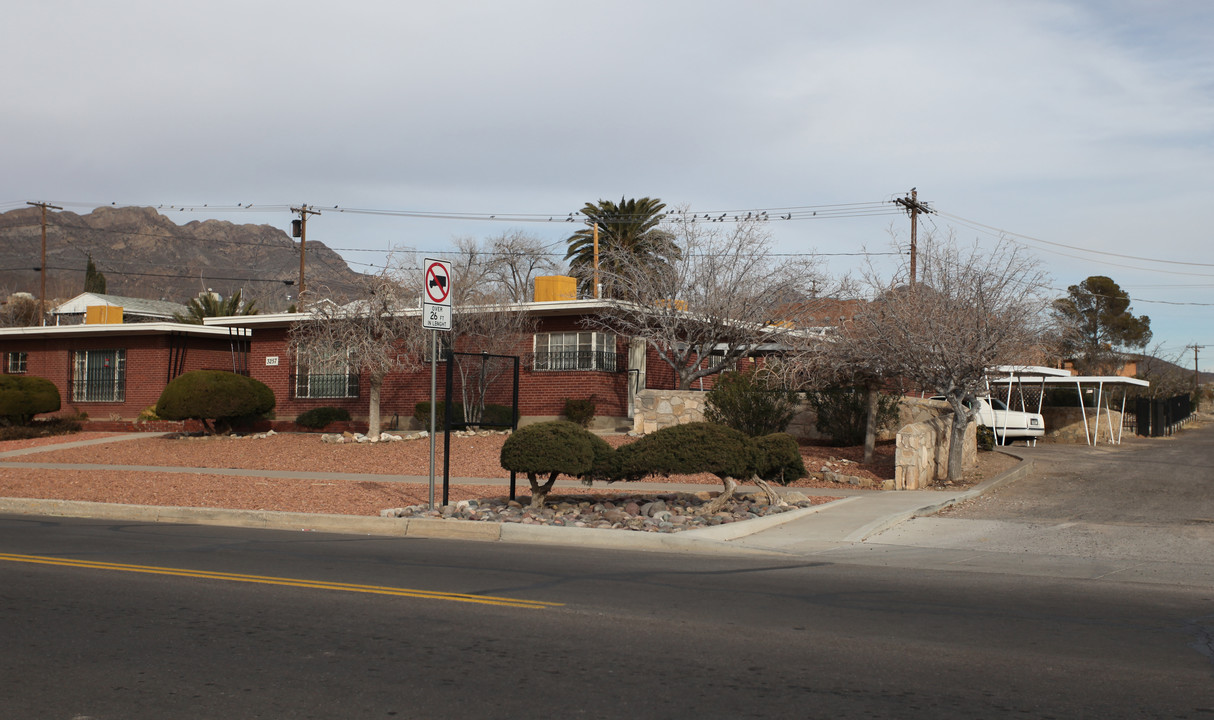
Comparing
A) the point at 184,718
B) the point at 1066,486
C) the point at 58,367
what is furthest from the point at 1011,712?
the point at 58,367

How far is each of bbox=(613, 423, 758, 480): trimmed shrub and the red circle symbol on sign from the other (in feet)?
10.2

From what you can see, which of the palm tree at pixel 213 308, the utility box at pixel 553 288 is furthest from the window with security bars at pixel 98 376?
the utility box at pixel 553 288

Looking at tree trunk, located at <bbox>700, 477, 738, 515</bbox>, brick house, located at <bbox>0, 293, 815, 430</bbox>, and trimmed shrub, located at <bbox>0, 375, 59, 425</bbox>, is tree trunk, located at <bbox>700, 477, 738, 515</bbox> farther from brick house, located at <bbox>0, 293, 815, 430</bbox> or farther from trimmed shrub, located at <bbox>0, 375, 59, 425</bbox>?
trimmed shrub, located at <bbox>0, 375, 59, 425</bbox>

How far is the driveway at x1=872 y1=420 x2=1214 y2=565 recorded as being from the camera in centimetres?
1126

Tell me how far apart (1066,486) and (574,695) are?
46.7ft

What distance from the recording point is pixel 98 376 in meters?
36.1

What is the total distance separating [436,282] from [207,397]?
55.9 ft

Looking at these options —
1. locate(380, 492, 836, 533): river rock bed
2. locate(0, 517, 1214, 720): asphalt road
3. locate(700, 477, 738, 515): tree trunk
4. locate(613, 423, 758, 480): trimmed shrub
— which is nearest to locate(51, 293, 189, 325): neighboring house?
locate(380, 492, 836, 533): river rock bed

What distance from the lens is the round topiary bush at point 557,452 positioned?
13.1 m

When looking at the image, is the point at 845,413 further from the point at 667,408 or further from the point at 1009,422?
the point at 1009,422

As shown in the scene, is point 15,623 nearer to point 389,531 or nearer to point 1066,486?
point 389,531

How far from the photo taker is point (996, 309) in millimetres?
18469

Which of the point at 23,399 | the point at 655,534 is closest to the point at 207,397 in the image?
the point at 23,399

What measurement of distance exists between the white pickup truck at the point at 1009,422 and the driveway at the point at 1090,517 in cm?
649
